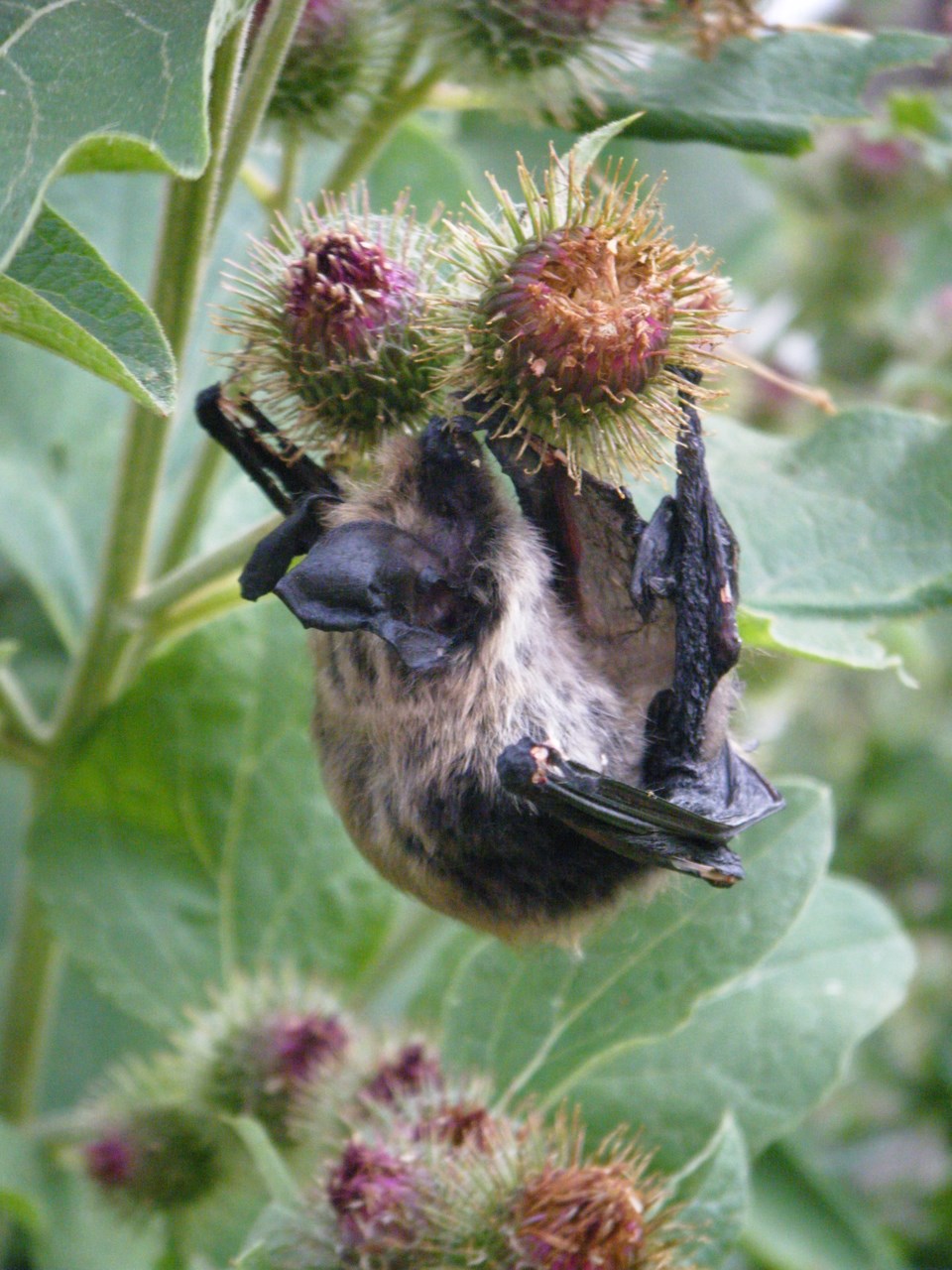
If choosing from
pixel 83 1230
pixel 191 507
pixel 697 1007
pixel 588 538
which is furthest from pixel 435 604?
pixel 83 1230

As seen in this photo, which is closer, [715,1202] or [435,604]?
[435,604]

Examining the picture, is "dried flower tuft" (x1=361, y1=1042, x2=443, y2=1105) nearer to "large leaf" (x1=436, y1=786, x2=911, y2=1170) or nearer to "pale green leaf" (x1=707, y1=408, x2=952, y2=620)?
"large leaf" (x1=436, y1=786, x2=911, y2=1170)

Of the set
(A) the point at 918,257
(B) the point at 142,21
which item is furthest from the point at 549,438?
(A) the point at 918,257

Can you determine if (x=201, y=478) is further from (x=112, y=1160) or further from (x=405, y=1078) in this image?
(x=112, y=1160)

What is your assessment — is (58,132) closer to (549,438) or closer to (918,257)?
(549,438)

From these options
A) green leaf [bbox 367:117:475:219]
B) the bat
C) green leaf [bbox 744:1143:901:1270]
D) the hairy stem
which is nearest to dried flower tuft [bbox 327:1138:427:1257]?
the bat

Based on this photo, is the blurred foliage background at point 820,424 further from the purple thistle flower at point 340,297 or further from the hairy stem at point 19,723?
the purple thistle flower at point 340,297

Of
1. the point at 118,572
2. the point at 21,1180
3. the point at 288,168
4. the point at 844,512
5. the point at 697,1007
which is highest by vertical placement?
the point at 288,168
